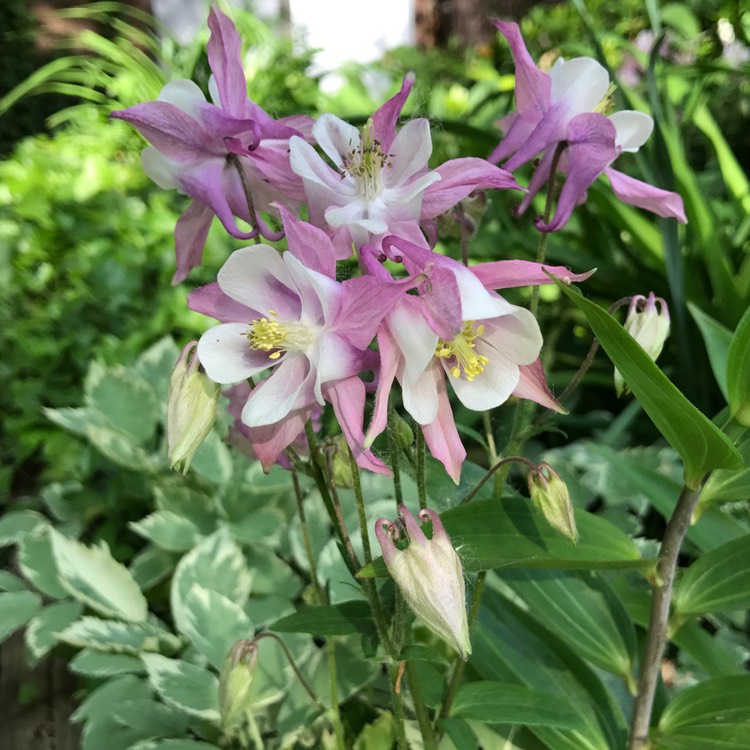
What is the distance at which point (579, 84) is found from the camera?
412mm

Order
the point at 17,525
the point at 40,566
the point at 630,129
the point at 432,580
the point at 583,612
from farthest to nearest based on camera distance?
the point at 17,525 < the point at 40,566 < the point at 583,612 < the point at 630,129 < the point at 432,580

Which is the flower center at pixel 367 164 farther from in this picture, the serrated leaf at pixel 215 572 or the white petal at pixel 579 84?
the serrated leaf at pixel 215 572

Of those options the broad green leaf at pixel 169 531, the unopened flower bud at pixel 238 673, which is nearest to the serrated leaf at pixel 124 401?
the broad green leaf at pixel 169 531

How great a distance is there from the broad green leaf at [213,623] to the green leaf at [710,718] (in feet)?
1.33

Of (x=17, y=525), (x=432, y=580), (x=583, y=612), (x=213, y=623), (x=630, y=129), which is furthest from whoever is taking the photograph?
(x=17, y=525)

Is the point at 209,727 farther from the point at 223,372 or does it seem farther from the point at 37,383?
the point at 37,383

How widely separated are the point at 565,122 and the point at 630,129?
0.06 m

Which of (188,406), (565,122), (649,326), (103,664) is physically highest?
(565,122)

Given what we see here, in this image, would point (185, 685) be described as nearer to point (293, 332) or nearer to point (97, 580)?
point (97, 580)

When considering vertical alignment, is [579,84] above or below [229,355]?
above

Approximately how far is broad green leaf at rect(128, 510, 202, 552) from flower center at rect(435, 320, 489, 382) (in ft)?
1.88

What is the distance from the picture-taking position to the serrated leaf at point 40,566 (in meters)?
0.79

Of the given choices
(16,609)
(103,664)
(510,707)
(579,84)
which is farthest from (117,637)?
(579,84)

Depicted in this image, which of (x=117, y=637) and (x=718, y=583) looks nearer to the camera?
(x=718, y=583)
